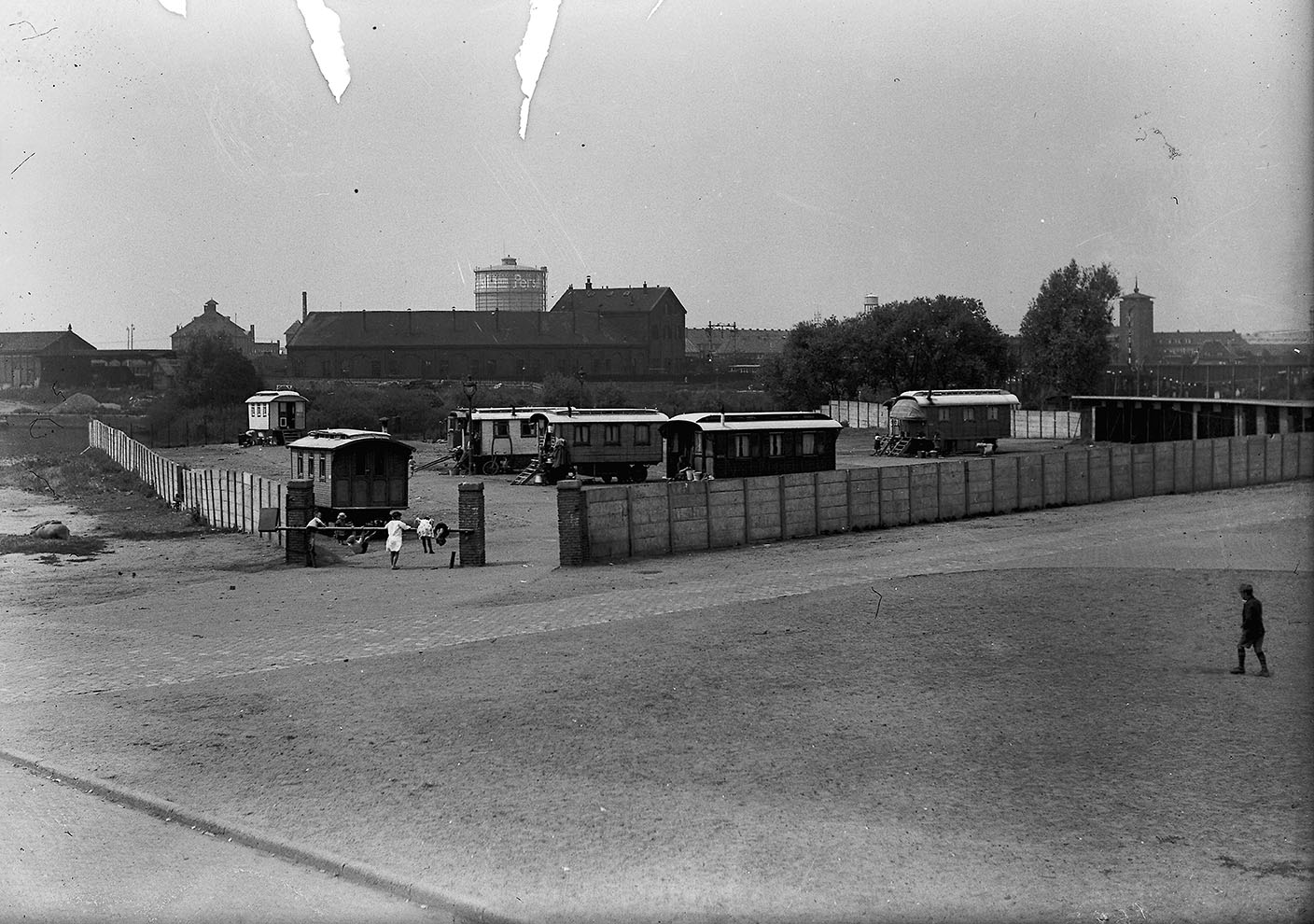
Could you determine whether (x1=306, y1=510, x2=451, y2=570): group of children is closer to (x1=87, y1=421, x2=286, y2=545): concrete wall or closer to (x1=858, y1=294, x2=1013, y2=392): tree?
(x1=87, y1=421, x2=286, y2=545): concrete wall

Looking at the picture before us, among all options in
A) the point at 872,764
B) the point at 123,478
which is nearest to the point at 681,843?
the point at 872,764

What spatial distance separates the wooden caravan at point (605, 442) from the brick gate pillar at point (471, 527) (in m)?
20.2

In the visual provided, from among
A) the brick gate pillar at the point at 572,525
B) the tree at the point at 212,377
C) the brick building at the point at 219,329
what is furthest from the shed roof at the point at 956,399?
the brick building at the point at 219,329

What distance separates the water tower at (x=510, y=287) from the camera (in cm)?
11825

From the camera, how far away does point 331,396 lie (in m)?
81.2

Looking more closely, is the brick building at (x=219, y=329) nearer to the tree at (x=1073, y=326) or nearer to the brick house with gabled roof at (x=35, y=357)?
the brick house with gabled roof at (x=35, y=357)

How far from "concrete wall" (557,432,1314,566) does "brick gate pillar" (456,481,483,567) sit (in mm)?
1700

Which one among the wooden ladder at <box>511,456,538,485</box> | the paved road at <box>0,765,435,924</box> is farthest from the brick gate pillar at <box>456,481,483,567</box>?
the wooden ladder at <box>511,456,538,485</box>

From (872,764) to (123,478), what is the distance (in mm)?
44747

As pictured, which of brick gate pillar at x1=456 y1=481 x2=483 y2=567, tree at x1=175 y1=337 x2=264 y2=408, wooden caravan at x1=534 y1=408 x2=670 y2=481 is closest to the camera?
brick gate pillar at x1=456 y1=481 x2=483 y2=567

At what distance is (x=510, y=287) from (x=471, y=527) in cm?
9782

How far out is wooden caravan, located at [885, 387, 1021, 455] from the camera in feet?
173

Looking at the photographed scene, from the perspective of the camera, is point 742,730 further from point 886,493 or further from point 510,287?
point 510,287

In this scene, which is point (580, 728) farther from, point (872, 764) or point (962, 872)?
point (962, 872)
